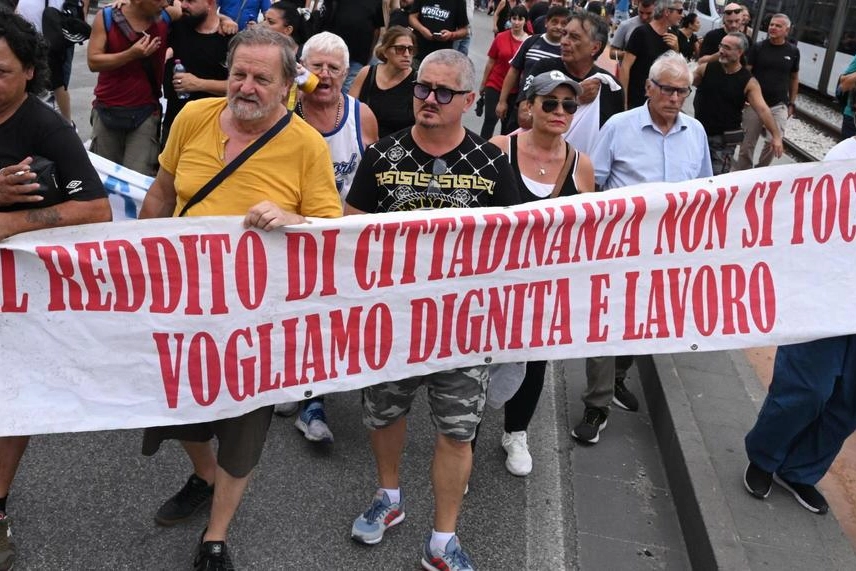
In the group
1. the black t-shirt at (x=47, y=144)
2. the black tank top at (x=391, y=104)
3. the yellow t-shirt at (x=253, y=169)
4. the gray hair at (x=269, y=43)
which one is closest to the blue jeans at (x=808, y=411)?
the yellow t-shirt at (x=253, y=169)

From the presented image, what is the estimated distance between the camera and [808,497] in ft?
11.7

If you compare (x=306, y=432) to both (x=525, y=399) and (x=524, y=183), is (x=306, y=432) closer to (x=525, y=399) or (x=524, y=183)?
(x=525, y=399)

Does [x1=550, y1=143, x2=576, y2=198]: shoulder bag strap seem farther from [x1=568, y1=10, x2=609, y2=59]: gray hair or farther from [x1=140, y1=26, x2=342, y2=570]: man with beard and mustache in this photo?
[x1=568, y1=10, x2=609, y2=59]: gray hair

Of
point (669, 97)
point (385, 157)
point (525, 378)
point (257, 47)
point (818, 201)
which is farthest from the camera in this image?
point (669, 97)

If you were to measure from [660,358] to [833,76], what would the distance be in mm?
14377

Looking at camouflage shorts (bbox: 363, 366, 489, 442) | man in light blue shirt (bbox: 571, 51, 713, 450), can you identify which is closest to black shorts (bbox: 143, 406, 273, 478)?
camouflage shorts (bbox: 363, 366, 489, 442)

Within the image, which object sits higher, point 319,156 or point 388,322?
point 319,156

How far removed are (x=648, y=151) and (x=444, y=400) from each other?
6.10 ft

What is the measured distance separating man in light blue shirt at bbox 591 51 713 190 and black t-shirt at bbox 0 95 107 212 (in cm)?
254

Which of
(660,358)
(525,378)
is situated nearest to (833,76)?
(660,358)

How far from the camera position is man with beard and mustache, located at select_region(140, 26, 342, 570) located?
2.87 meters

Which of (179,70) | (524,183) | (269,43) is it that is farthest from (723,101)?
(269,43)

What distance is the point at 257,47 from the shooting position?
2.88m

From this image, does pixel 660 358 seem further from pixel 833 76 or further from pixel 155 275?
pixel 833 76
